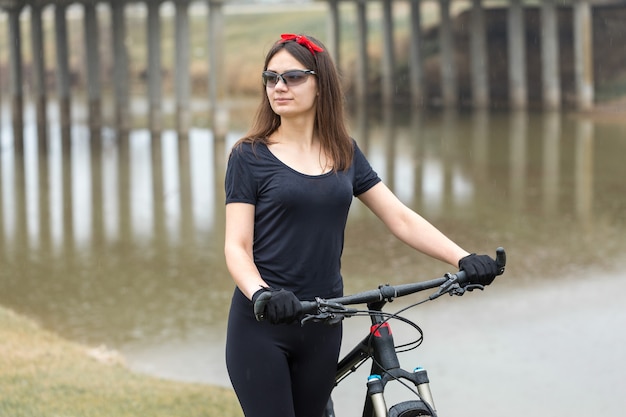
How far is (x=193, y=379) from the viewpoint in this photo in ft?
27.9

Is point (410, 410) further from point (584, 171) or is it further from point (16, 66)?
point (16, 66)

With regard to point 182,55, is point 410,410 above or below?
below

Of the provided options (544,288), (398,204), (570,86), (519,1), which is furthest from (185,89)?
(398,204)

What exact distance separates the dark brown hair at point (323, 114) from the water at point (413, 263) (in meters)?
3.67

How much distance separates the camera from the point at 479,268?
3.89 m

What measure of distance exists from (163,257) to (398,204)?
961 cm

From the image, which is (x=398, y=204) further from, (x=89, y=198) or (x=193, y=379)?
(x=89, y=198)

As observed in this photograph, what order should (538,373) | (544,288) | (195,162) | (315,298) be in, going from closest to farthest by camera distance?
(315,298)
(538,373)
(544,288)
(195,162)

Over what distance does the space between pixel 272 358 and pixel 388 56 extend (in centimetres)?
4192

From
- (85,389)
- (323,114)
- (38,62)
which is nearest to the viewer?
(323,114)

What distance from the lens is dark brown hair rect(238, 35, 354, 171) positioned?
4074 millimetres

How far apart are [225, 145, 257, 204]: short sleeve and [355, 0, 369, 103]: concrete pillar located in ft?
137

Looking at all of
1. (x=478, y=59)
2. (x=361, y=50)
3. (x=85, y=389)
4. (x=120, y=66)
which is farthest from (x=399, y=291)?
(x=361, y=50)

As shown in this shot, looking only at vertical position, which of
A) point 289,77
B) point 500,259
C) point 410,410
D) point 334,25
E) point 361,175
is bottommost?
point 410,410
